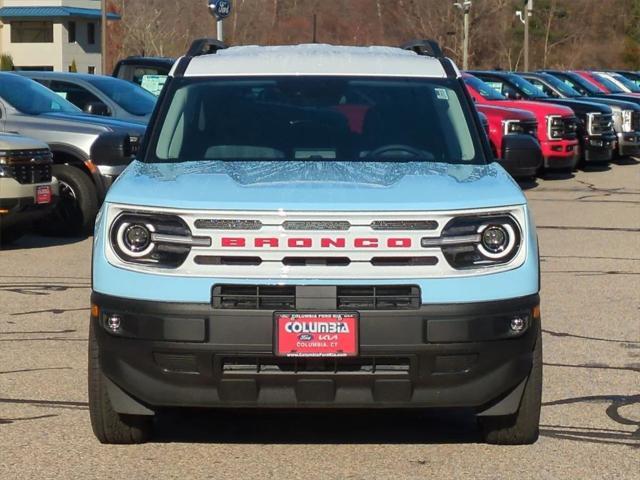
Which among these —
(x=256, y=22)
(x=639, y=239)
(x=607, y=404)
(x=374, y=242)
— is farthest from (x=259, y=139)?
(x=256, y=22)

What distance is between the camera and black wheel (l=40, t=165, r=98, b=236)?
14.1 m

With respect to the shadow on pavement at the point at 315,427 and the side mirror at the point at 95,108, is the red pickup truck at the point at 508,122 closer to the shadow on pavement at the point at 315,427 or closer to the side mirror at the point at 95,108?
the side mirror at the point at 95,108

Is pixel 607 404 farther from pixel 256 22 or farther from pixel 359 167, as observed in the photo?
pixel 256 22

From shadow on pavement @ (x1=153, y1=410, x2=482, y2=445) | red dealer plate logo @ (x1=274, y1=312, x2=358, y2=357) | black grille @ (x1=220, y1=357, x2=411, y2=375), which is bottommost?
shadow on pavement @ (x1=153, y1=410, x2=482, y2=445)

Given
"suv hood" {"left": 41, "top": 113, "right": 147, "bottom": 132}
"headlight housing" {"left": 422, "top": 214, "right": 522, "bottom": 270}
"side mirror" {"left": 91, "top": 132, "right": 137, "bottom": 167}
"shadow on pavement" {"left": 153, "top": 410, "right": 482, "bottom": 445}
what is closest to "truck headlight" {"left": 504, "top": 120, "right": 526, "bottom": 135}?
"suv hood" {"left": 41, "top": 113, "right": 147, "bottom": 132}

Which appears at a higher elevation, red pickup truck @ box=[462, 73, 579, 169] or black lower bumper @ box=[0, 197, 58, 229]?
black lower bumper @ box=[0, 197, 58, 229]

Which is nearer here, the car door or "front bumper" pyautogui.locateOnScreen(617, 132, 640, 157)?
the car door

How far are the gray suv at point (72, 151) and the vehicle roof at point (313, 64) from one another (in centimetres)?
709

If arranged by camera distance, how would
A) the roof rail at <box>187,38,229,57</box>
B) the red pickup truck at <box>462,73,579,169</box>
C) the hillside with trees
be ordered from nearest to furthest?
the roof rail at <box>187,38,229,57</box>, the red pickup truck at <box>462,73,579,169</box>, the hillside with trees

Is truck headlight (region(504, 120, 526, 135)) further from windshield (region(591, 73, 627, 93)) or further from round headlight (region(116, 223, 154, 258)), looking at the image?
round headlight (region(116, 223, 154, 258))

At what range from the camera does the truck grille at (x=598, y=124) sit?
2364cm

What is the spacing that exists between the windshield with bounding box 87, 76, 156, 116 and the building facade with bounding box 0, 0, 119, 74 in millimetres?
67464

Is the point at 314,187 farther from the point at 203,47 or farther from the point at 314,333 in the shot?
the point at 203,47

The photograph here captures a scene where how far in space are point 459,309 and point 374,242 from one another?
0.42m
